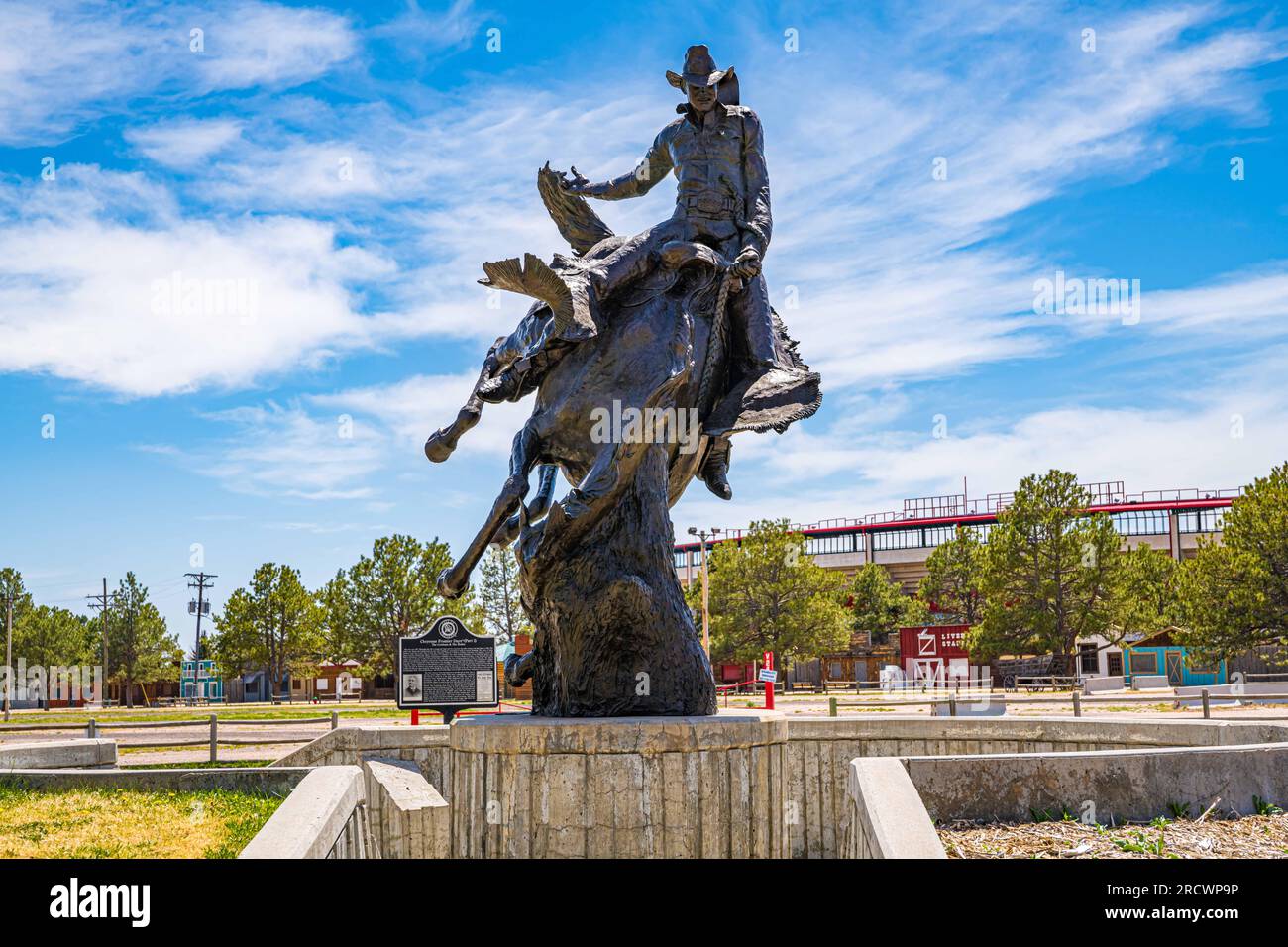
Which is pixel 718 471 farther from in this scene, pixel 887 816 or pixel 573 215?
pixel 887 816

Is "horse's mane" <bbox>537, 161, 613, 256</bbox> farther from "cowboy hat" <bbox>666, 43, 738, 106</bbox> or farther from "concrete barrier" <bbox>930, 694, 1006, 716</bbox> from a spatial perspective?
"concrete barrier" <bbox>930, 694, 1006, 716</bbox>

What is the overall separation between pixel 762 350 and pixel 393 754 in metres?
5.56

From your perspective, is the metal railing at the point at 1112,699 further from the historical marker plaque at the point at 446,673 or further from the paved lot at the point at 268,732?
the historical marker plaque at the point at 446,673

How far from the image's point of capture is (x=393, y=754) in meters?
11.6

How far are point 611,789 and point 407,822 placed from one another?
2334 mm

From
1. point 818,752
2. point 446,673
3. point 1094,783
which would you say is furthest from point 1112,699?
point 1094,783

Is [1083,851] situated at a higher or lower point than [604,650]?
lower

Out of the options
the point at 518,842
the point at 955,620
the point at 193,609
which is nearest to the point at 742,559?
the point at 955,620

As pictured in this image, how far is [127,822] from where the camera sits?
7645 mm

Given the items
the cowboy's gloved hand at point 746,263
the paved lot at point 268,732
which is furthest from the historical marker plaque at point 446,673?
the cowboy's gloved hand at point 746,263

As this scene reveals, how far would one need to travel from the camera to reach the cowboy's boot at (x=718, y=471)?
10.2m

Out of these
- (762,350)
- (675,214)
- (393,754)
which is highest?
(675,214)
